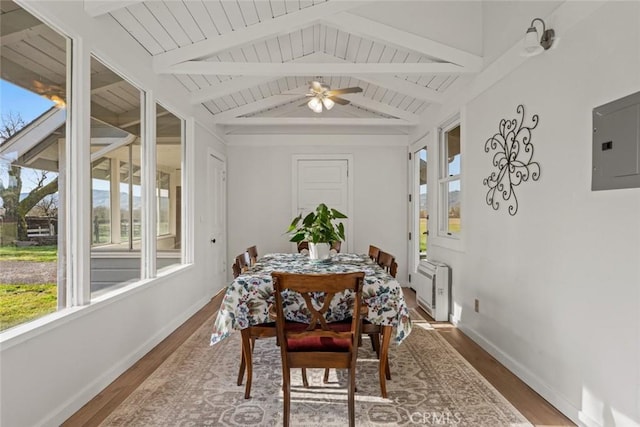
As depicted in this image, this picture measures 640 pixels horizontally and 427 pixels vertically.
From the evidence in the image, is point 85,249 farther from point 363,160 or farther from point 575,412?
point 363,160

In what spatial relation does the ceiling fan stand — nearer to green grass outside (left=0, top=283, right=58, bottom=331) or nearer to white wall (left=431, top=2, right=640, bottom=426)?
white wall (left=431, top=2, right=640, bottom=426)

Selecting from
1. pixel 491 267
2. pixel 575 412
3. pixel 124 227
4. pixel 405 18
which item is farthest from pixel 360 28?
pixel 575 412

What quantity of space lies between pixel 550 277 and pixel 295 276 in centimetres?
163

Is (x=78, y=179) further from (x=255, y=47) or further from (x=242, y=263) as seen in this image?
(x=255, y=47)

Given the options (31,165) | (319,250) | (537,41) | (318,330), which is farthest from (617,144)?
(31,165)

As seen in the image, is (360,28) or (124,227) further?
(360,28)

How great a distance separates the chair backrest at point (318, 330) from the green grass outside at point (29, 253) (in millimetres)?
1270

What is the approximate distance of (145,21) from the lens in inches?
118

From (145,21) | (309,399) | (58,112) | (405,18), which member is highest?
(405,18)

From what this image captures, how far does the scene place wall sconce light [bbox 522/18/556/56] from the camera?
2438mm

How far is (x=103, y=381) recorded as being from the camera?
2.62m

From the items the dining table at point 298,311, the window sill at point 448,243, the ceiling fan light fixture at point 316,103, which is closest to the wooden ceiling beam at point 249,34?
the ceiling fan light fixture at point 316,103

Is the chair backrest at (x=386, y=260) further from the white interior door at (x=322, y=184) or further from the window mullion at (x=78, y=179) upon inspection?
the white interior door at (x=322, y=184)

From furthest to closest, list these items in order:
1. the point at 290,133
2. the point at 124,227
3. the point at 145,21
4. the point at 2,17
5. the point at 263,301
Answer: the point at 290,133
the point at 124,227
the point at 145,21
the point at 263,301
the point at 2,17
